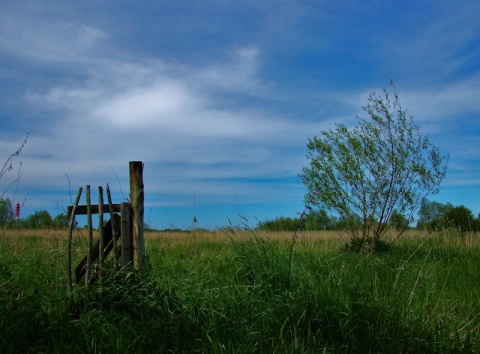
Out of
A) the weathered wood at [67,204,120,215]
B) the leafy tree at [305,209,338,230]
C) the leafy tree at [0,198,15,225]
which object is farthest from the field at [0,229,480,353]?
the leafy tree at [305,209,338,230]

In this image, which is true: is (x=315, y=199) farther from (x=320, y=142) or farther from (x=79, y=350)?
(x=79, y=350)

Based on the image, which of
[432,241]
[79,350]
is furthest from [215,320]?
[432,241]

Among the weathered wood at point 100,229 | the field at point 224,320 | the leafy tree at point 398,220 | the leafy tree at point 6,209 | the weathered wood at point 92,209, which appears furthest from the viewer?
the leafy tree at point 398,220

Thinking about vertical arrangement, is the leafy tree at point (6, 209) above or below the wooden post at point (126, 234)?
above

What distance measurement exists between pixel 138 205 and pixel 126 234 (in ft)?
1.21

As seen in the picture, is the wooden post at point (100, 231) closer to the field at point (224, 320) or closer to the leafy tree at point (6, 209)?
the field at point (224, 320)

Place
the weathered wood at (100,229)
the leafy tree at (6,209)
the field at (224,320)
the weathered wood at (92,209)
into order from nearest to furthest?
the field at (224,320) → the weathered wood at (100,229) → the weathered wood at (92,209) → the leafy tree at (6,209)

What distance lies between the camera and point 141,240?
5.14 meters

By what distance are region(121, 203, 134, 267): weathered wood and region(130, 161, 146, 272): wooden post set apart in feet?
0.21

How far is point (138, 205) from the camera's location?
524 centimetres

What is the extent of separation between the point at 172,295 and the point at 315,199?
6.93 meters

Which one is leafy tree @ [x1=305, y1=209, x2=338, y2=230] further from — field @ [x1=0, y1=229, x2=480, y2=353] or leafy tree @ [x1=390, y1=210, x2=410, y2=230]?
field @ [x1=0, y1=229, x2=480, y2=353]

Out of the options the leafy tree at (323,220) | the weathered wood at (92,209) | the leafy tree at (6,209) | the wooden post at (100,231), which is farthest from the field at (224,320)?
the leafy tree at (323,220)

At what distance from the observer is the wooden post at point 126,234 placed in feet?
16.7
